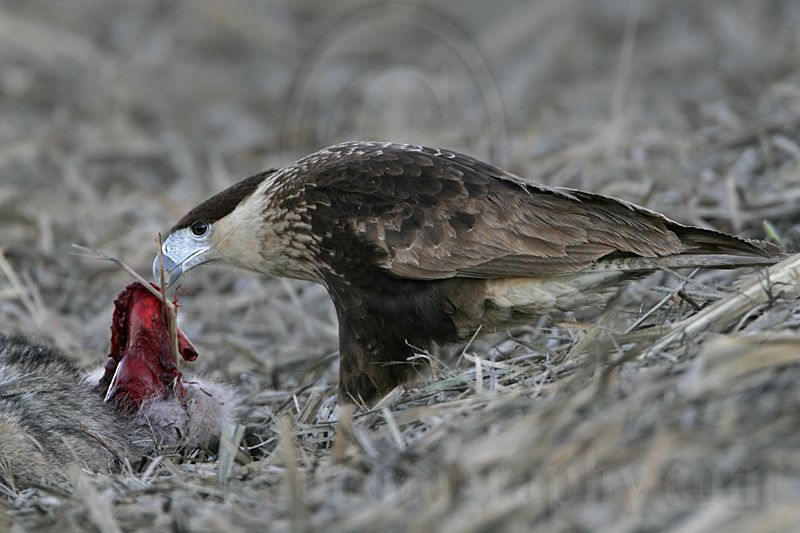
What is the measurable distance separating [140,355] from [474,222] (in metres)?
1.51

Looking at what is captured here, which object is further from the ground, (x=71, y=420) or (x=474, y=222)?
(x=474, y=222)

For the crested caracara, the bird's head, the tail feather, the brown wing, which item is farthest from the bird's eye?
the tail feather

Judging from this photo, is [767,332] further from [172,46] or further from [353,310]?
[172,46]

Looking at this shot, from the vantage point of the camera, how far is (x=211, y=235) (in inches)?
201

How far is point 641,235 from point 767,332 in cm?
92

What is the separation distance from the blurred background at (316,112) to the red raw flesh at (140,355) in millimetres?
1133

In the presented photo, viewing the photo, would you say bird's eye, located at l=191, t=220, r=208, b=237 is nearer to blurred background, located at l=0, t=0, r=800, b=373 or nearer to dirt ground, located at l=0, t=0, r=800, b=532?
dirt ground, located at l=0, t=0, r=800, b=532

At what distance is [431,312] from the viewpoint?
15.1 feet

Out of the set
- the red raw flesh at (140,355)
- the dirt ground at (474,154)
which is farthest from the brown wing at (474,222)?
the red raw flesh at (140,355)

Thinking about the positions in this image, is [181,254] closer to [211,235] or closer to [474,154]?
[211,235]

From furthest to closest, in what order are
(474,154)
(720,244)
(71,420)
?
1. (474,154)
2. (720,244)
3. (71,420)

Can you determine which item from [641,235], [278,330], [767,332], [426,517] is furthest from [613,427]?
[278,330]

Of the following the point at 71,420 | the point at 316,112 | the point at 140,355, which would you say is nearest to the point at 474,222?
the point at 140,355

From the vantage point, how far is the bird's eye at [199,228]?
16.8ft
